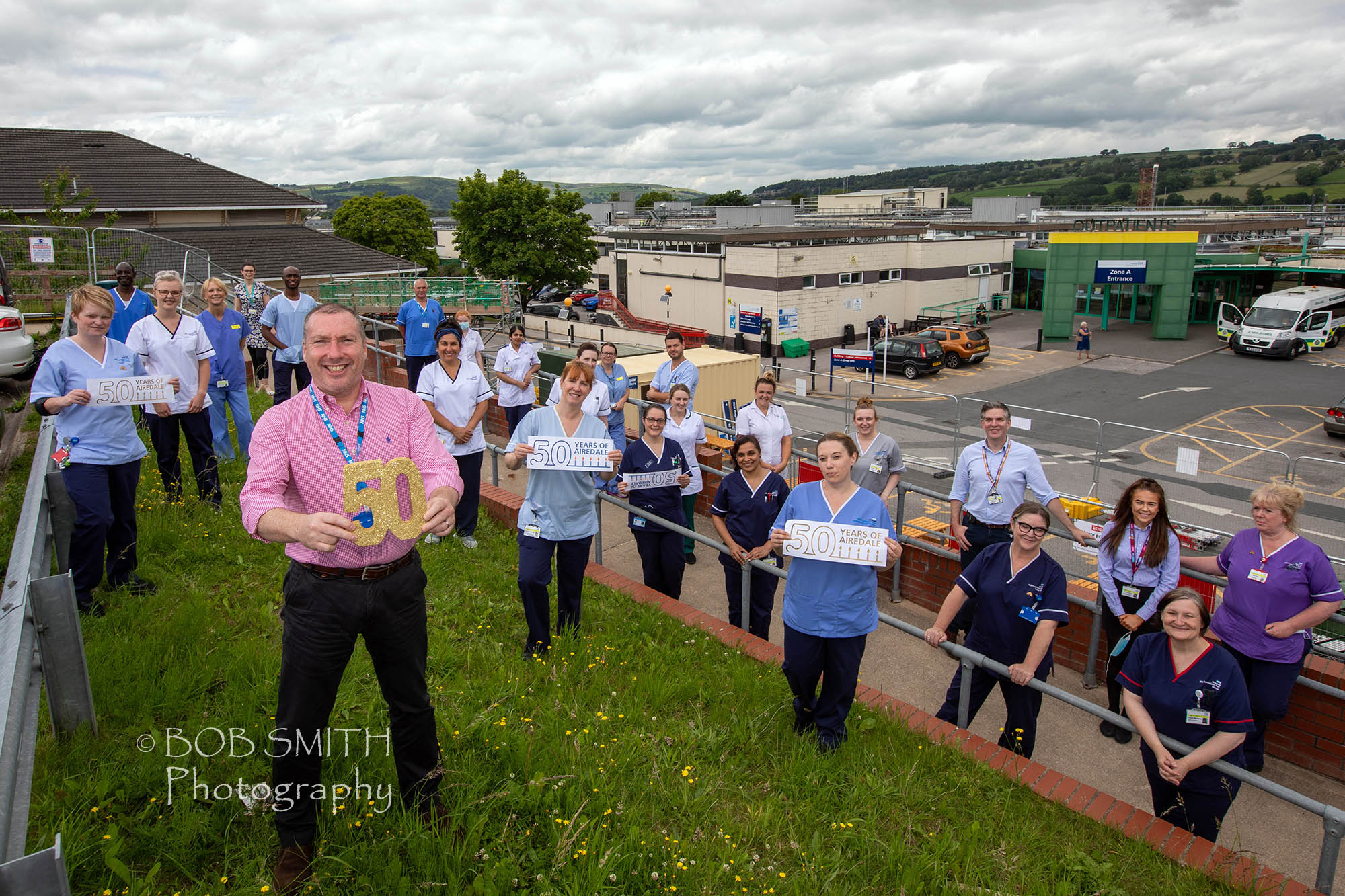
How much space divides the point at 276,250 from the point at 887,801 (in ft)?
112

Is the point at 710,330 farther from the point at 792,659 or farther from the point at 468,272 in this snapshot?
the point at 792,659

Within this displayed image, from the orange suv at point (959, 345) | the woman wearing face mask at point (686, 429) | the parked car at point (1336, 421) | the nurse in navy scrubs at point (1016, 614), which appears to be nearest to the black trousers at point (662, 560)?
the woman wearing face mask at point (686, 429)

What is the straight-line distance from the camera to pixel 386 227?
63.5 m

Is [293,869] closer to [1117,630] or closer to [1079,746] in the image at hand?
[1079,746]

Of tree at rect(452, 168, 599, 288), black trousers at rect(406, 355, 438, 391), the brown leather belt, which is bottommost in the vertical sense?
black trousers at rect(406, 355, 438, 391)

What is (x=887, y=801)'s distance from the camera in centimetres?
402

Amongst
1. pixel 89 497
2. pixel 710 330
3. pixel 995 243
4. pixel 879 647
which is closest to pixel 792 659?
pixel 879 647

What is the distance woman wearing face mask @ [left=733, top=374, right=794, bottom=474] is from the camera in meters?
8.07

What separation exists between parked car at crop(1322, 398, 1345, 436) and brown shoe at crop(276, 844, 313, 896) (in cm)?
2743

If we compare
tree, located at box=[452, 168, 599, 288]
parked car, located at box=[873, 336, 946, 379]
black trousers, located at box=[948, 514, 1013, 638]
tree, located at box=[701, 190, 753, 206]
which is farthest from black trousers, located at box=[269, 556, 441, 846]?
tree, located at box=[701, 190, 753, 206]

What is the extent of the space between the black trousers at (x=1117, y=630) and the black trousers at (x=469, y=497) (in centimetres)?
529

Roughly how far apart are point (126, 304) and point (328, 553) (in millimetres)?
7060

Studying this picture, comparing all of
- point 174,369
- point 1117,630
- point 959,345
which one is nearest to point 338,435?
point 174,369

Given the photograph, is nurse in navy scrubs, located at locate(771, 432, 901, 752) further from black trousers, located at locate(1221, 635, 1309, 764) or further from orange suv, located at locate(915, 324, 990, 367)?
orange suv, located at locate(915, 324, 990, 367)
